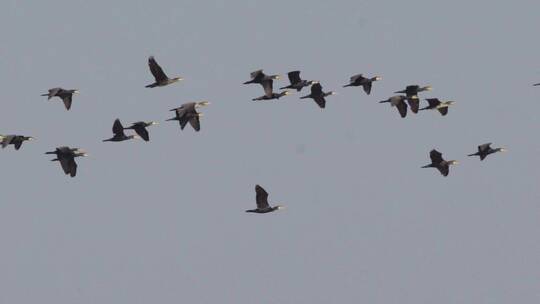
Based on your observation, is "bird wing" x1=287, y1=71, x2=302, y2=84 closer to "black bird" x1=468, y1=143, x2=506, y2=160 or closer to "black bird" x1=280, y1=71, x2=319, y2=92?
"black bird" x1=280, y1=71, x2=319, y2=92

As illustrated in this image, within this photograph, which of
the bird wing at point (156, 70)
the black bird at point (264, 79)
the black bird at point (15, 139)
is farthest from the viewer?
the black bird at point (264, 79)

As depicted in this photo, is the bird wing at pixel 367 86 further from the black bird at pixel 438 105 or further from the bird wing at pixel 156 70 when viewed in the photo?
the bird wing at pixel 156 70

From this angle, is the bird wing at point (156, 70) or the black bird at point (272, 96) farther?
the black bird at point (272, 96)

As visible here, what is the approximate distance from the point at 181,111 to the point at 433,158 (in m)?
19.2

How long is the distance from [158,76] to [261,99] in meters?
8.80

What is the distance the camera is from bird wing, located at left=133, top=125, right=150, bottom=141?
4429 inches

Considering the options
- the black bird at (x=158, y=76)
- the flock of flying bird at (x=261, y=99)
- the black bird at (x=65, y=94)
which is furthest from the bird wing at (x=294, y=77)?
the black bird at (x=65, y=94)

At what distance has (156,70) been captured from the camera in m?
112

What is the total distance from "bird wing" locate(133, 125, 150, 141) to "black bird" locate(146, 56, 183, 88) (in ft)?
9.53

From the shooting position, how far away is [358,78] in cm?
12044

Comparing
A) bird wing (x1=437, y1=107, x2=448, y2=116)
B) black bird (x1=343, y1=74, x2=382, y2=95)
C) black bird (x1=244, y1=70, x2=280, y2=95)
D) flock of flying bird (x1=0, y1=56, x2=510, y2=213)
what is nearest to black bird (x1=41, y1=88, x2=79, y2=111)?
flock of flying bird (x1=0, y1=56, x2=510, y2=213)

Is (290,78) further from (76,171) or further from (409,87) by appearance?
(76,171)

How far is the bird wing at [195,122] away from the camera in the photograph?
110894 mm

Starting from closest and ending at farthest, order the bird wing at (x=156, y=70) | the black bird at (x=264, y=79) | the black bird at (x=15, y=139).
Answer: the black bird at (x=15, y=139), the bird wing at (x=156, y=70), the black bird at (x=264, y=79)
